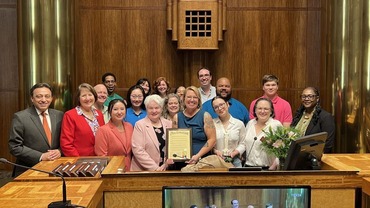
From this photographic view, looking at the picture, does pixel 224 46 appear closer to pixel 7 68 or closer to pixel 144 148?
pixel 7 68

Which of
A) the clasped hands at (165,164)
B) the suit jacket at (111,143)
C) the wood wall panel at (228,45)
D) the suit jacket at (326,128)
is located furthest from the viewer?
the wood wall panel at (228,45)

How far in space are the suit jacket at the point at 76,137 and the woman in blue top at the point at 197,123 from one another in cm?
73

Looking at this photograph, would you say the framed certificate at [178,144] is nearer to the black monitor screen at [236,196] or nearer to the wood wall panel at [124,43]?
the black monitor screen at [236,196]

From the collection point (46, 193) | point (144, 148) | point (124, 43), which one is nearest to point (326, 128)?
point (144, 148)

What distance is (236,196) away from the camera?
2.85 meters

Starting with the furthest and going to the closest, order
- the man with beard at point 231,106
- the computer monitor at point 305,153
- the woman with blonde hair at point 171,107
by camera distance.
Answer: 1. the man with beard at point 231,106
2. the woman with blonde hair at point 171,107
3. the computer monitor at point 305,153

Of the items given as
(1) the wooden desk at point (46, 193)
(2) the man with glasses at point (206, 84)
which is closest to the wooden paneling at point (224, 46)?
(2) the man with glasses at point (206, 84)

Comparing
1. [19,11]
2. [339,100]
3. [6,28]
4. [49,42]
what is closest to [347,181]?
A: [339,100]

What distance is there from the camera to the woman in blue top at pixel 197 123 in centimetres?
436

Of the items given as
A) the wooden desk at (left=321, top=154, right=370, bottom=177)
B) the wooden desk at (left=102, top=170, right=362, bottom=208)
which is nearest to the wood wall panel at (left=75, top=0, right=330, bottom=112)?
the wooden desk at (left=321, top=154, right=370, bottom=177)

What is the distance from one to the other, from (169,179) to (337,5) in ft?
13.1

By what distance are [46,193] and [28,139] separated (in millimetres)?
1385

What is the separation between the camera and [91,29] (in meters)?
7.18

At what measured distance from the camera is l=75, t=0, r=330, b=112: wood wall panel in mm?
7184
